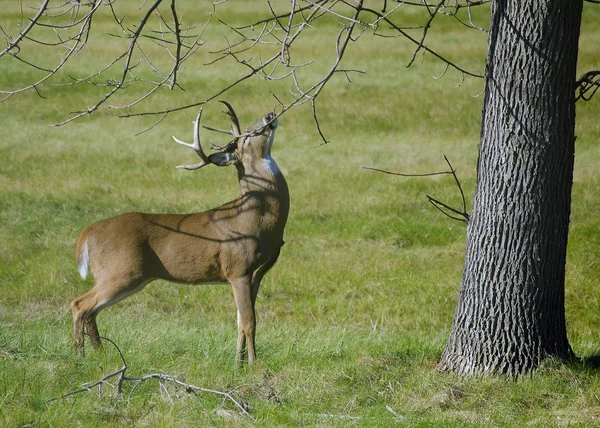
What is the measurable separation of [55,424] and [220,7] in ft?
113

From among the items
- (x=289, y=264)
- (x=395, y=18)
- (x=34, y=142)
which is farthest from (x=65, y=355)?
(x=395, y=18)

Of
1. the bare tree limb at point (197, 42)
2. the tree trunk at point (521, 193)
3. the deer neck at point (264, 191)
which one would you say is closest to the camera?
the bare tree limb at point (197, 42)

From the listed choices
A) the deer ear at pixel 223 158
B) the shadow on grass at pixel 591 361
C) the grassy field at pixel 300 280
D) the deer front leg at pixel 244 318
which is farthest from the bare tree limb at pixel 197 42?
the shadow on grass at pixel 591 361

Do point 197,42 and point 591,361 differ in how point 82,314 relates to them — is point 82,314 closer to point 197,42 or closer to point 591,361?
point 197,42

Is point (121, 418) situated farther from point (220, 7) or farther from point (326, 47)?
point (220, 7)

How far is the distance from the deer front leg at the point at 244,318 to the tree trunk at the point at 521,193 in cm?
144

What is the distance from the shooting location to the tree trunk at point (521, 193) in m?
5.64

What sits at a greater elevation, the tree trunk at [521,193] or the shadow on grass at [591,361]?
the tree trunk at [521,193]

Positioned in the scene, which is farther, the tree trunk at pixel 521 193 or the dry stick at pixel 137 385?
the tree trunk at pixel 521 193

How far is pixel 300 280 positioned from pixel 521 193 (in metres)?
4.51

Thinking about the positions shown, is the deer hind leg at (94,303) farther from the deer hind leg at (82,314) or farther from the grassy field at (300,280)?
the grassy field at (300,280)

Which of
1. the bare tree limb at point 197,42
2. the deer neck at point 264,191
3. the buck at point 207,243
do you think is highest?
the bare tree limb at point 197,42

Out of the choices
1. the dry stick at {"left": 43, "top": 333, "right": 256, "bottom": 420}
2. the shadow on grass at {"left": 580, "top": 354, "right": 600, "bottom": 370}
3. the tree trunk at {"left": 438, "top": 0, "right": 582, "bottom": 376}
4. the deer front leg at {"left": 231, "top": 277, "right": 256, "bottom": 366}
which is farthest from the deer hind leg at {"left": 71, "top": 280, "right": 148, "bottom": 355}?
the shadow on grass at {"left": 580, "top": 354, "right": 600, "bottom": 370}

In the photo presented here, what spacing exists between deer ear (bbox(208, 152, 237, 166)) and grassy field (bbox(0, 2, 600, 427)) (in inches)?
22.0
